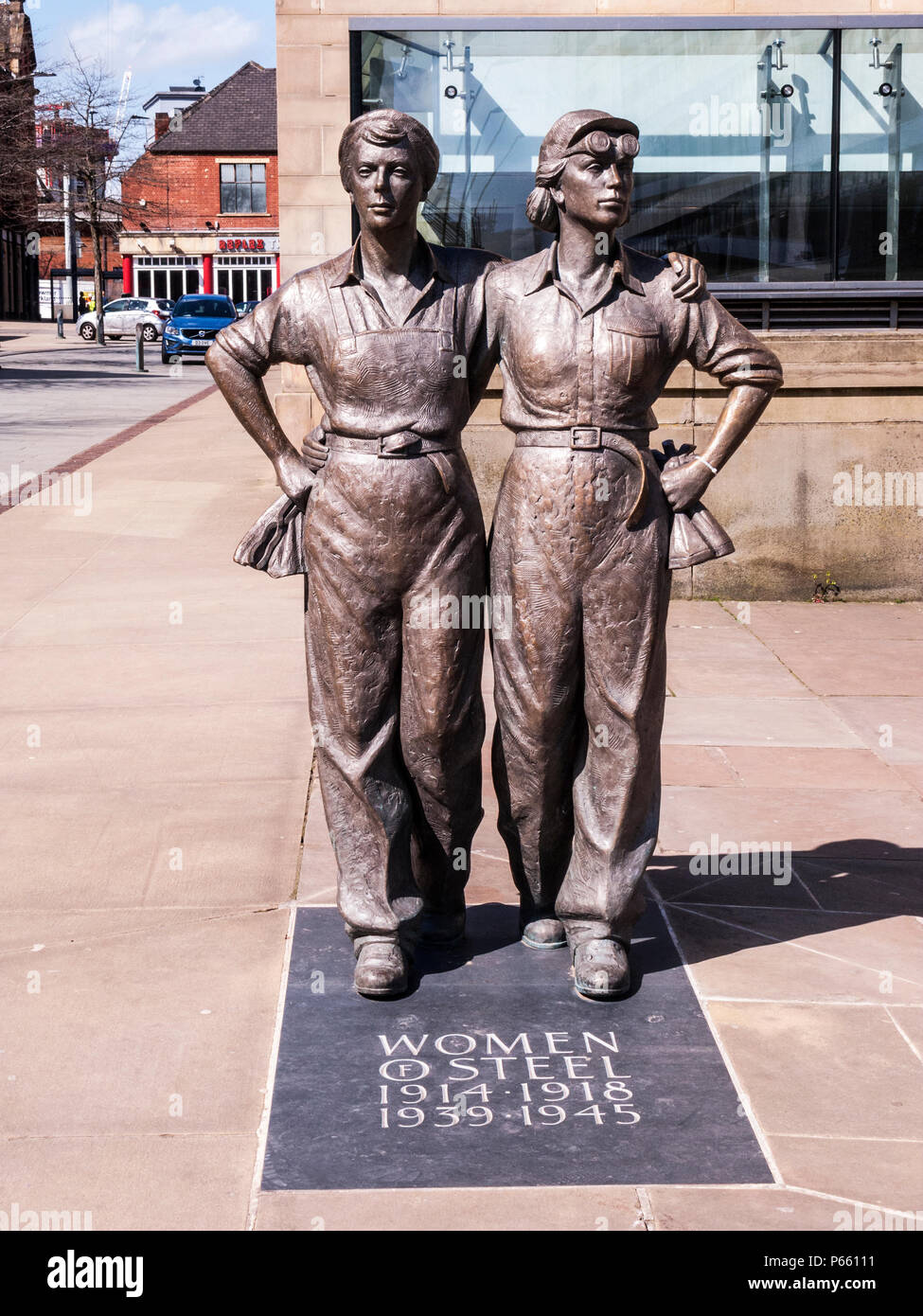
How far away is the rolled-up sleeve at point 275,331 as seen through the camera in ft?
13.8

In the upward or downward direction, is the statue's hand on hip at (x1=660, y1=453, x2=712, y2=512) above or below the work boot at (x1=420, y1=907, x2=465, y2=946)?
above

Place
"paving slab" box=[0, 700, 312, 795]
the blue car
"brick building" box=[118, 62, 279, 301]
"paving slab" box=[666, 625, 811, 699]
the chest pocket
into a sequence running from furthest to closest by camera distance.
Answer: "brick building" box=[118, 62, 279, 301]
the blue car
"paving slab" box=[666, 625, 811, 699]
"paving slab" box=[0, 700, 312, 795]
the chest pocket

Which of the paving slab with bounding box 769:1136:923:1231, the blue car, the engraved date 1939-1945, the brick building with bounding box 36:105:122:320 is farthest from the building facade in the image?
the blue car

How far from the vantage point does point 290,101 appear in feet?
36.9

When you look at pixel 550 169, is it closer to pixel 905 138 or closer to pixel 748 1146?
pixel 748 1146

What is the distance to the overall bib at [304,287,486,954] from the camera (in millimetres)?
4125

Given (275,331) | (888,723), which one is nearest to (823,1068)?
(275,331)

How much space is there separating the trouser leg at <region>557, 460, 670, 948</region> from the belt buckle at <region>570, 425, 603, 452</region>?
0.71ft

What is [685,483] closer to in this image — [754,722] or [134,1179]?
[134,1179]

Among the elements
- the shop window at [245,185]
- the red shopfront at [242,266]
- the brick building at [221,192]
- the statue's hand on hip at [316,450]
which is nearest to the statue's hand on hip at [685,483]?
the statue's hand on hip at [316,450]

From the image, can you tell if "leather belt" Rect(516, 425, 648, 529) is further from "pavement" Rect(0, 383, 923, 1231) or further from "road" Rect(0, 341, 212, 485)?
"road" Rect(0, 341, 212, 485)

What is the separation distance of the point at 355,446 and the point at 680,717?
3.88 m

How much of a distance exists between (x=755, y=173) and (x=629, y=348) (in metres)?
7.28

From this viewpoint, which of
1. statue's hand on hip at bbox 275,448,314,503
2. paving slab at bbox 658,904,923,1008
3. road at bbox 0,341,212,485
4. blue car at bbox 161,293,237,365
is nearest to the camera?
statue's hand on hip at bbox 275,448,314,503
